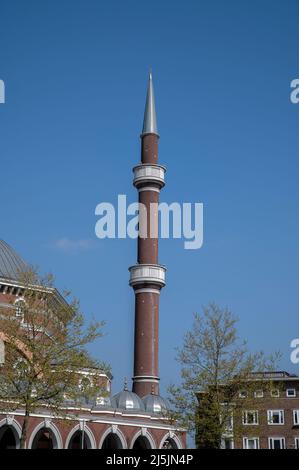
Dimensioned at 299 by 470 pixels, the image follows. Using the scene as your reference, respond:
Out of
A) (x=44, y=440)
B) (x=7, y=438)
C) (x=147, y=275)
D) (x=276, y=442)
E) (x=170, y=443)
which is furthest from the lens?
(x=147, y=275)

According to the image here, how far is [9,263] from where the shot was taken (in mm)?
71000

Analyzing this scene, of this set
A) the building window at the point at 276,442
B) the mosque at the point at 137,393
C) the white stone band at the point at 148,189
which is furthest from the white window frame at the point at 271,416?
the white stone band at the point at 148,189

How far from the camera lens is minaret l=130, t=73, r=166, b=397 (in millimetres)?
80938

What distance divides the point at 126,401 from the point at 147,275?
14.2m

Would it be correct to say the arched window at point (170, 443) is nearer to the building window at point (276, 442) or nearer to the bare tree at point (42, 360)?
the building window at point (276, 442)

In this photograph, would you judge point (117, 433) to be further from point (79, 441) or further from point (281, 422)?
point (281, 422)

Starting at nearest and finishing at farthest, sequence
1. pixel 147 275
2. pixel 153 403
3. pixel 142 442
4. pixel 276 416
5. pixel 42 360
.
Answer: pixel 42 360, pixel 276 416, pixel 142 442, pixel 153 403, pixel 147 275

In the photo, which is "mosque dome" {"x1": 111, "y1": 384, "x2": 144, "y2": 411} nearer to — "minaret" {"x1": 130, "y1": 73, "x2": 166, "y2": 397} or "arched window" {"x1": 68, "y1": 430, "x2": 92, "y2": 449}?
"minaret" {"x1": 130, "y1": 73, "x2": 166, "y2": 397}

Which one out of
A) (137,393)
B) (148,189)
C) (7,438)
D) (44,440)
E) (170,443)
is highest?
(148,189)

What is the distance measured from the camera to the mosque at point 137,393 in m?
63.7

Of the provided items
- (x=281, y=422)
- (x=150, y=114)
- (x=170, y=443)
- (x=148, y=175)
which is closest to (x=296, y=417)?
(x=281, y=422)

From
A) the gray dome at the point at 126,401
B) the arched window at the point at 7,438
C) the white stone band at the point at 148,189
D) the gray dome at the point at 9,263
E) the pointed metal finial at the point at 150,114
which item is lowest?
the arched window at the point at 7,438

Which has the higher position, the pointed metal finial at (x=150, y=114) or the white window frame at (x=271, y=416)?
the pointed metal finial at (x=150, y=114)
